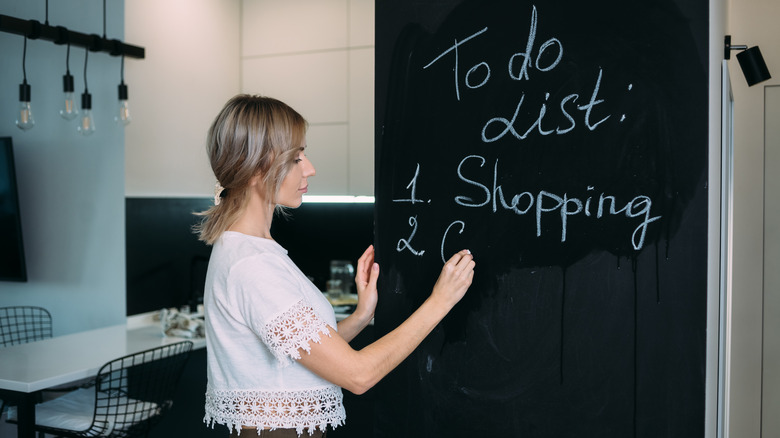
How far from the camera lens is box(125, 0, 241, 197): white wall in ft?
11.1

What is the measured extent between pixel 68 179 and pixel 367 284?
263cm

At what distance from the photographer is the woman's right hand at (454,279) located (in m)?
1.23

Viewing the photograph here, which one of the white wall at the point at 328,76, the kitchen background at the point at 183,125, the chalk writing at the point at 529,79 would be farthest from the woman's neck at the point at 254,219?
the white wall at the point at 328,76

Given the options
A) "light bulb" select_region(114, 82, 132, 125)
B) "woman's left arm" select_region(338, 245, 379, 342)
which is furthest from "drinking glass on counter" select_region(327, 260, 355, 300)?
"woman's left arm" select_region(338, 245, 379, 342)

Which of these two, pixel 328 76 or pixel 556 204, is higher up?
pixel 328 76

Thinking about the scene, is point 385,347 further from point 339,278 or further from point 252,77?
point 252,77

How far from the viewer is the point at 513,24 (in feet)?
4.14

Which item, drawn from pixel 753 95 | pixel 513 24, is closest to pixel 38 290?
pixel 513 24

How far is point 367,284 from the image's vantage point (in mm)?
1392

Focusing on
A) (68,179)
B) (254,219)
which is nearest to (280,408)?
(254,219)

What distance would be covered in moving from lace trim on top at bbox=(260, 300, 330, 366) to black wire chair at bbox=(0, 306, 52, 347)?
276 centimetres

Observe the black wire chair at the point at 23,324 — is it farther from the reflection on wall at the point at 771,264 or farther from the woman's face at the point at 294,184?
the reflection on wall at the point at 771,264

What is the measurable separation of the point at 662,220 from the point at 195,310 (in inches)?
116

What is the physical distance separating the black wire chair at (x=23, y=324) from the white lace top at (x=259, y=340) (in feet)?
8.49
